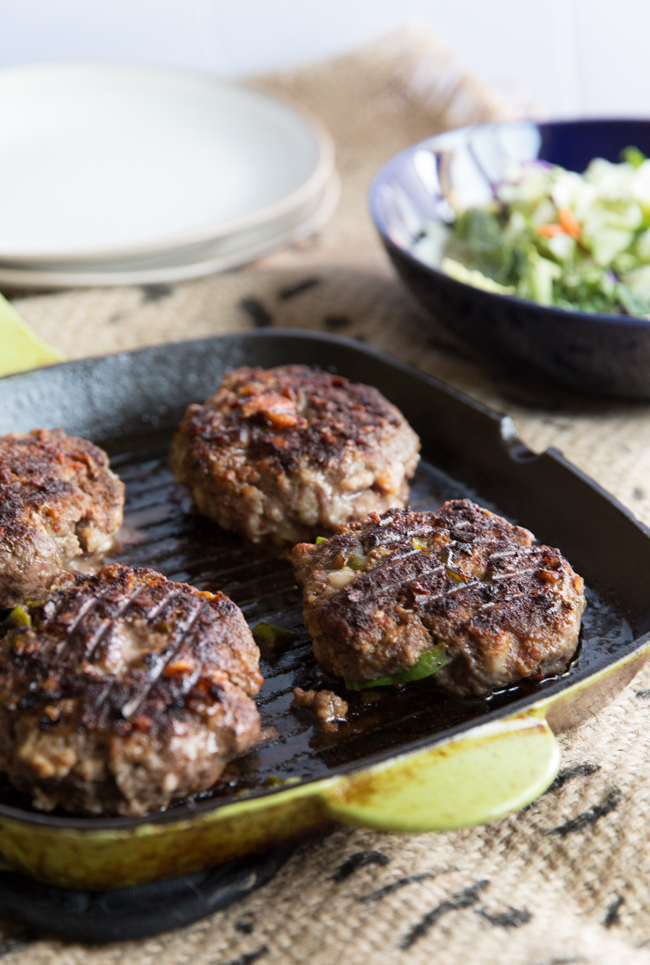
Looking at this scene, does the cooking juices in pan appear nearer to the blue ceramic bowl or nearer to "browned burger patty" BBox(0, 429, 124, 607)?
"browned burger patty" BBox(0, 429, 124, 607)

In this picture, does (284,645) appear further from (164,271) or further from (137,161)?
(137,161)

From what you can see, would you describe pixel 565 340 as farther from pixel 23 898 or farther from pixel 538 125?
pixel 23 898

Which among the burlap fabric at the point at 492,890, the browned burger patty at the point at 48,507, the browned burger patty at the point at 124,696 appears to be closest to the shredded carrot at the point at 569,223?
the burlap fabric at the point at 492,890

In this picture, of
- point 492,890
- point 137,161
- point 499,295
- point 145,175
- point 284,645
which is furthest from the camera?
point 137,161

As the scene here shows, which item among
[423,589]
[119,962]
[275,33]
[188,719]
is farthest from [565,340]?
[275,33]

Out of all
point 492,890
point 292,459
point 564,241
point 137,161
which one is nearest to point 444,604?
point 492,890

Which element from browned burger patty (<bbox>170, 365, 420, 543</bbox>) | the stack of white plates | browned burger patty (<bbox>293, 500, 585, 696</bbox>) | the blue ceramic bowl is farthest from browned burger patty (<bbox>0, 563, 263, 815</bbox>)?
the stack of white plates
